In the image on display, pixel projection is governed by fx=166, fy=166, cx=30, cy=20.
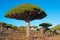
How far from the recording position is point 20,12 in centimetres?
2088

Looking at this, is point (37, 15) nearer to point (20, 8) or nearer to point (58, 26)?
point (20, 8)

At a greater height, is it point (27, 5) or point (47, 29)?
point (27, 5)

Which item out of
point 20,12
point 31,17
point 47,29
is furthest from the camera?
point 47,29

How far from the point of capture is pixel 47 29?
3519cm

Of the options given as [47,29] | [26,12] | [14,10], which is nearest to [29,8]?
[26,12]

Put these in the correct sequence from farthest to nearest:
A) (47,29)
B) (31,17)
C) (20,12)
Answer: (47,29), (31,17), (20,12)

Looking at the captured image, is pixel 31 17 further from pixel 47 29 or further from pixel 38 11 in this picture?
pixel 47 29

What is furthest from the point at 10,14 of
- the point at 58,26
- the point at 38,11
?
the point at 58,26

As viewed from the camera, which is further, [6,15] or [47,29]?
[47,29]

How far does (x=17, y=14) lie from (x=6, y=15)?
6.20ft

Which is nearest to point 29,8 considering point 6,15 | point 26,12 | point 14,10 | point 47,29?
point 26,12

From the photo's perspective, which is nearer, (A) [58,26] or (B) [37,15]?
(B) [37,15]

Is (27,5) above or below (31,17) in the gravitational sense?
above

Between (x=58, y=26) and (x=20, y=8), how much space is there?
17.5m
